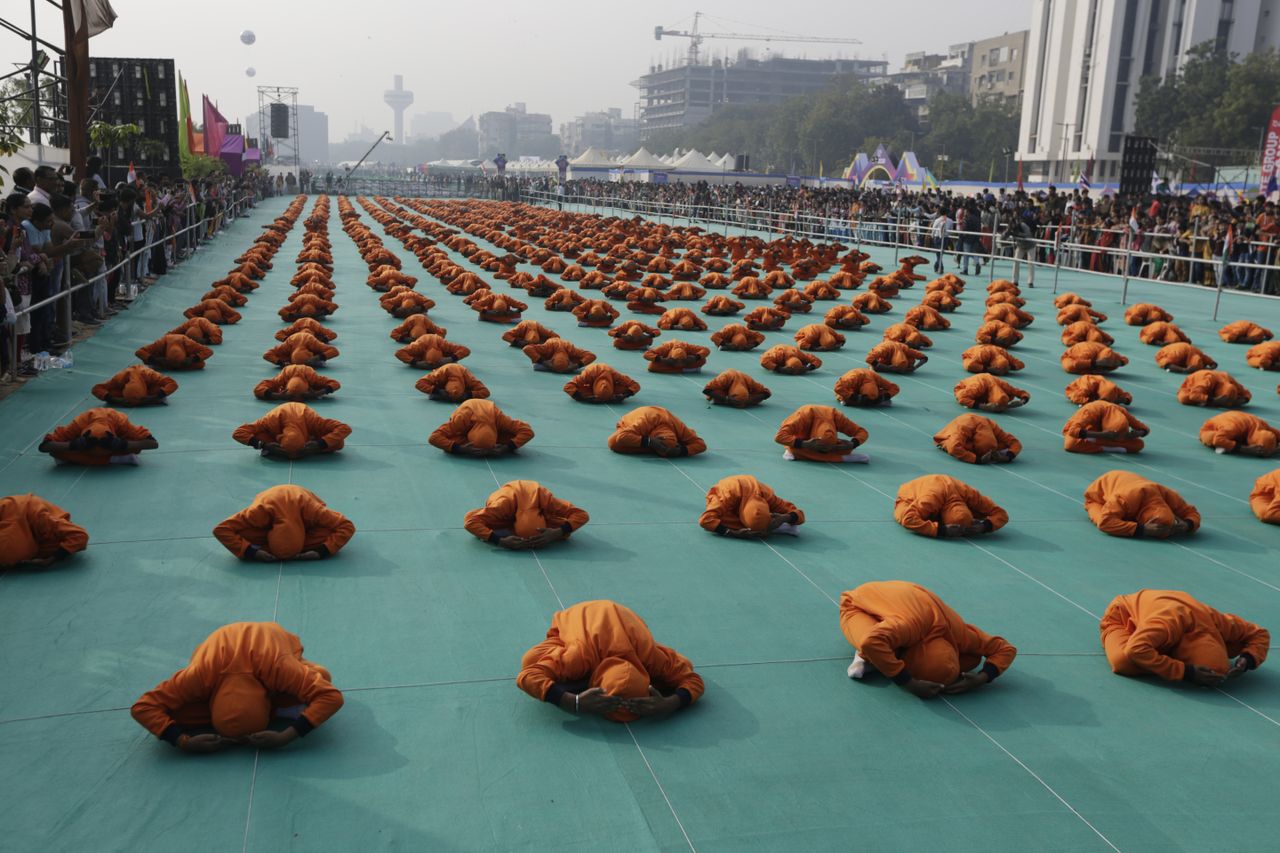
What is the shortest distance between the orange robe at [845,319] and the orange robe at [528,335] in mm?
5806

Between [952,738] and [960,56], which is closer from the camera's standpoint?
[952,738]

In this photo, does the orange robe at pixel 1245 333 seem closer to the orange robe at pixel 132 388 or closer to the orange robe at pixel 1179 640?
the orange robe at pixel 1179 640

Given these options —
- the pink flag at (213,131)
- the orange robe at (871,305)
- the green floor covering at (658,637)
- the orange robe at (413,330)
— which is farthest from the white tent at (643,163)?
the green floor covering at (658,637)

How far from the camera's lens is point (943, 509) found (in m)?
8.84

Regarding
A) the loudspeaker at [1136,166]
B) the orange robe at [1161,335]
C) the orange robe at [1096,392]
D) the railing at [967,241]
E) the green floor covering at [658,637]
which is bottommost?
the green floor covering at [658,637]

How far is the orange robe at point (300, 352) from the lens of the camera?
14.8 m

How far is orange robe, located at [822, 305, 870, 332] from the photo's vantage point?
2028 cm

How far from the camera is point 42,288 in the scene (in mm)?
13445

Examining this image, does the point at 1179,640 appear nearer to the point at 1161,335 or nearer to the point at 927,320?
the point at 1161,335

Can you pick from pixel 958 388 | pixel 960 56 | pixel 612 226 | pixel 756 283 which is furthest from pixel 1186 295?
pixel 960 56

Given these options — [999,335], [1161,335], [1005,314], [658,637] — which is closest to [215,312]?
[999,335]

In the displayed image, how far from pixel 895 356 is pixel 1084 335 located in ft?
11.1

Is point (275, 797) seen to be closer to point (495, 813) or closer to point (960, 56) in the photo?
point (495, 813)

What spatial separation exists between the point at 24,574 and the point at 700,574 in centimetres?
448
